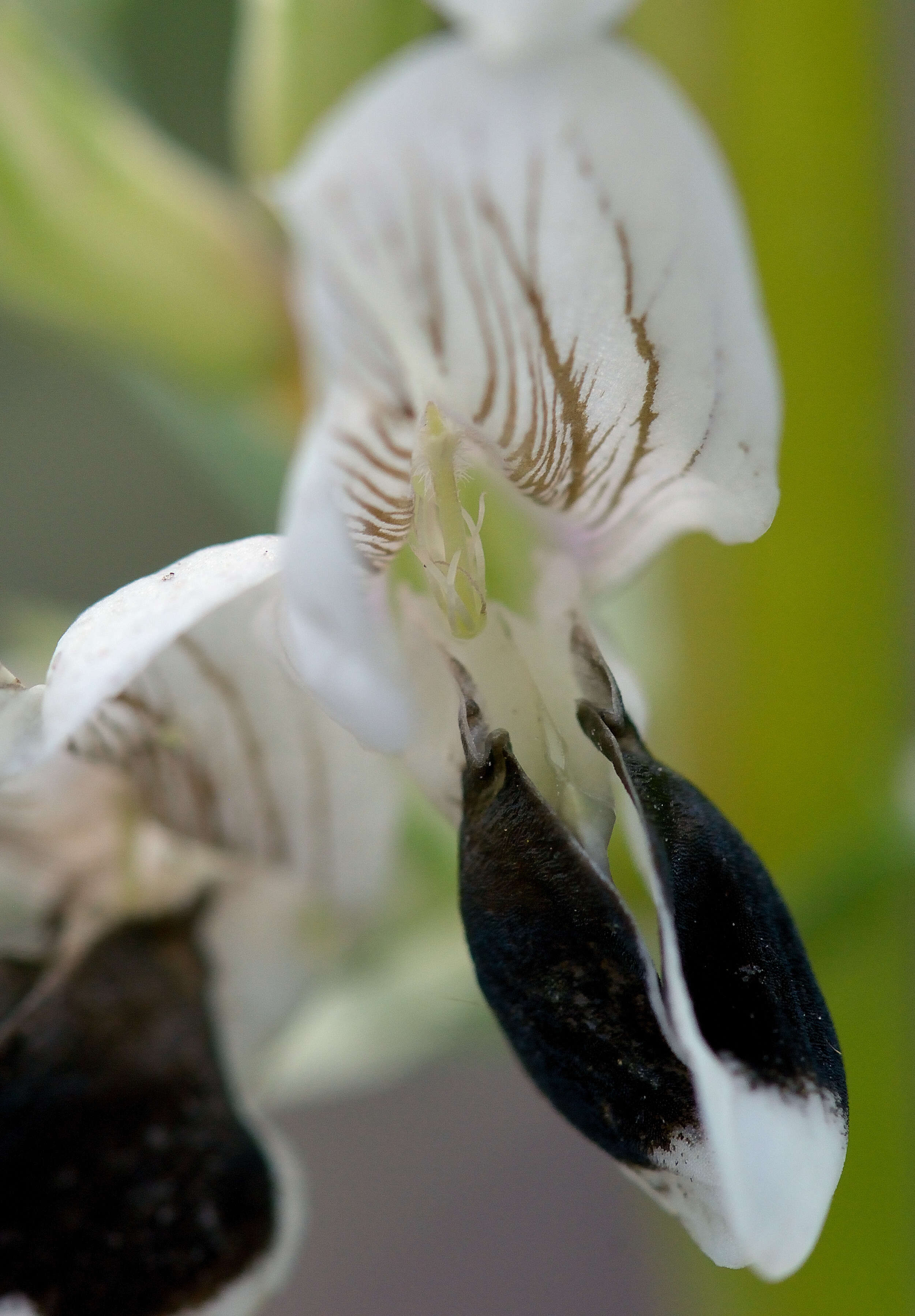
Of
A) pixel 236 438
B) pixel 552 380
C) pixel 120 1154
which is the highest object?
pixel 552 380

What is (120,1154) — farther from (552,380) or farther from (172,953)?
(552,380)

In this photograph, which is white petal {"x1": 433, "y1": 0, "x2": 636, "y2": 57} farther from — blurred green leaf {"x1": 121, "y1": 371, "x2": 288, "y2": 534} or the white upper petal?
blurred green leaf {"x1": 121, "y1": 371, "x2": 288, "y2": 534}

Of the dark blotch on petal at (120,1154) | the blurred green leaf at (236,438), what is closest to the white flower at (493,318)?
the dark blotch on petal at (120,1154)

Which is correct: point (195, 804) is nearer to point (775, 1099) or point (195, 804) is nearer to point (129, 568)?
point (775, 1099)

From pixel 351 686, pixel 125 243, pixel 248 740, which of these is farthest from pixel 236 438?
pixel 351 686

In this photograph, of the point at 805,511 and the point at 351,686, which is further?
the point at 805,511

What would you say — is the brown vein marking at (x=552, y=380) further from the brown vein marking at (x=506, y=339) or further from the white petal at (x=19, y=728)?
the white petal at (x=19, y=728)

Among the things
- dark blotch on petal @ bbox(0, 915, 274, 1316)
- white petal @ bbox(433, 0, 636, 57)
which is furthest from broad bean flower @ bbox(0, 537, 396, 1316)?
white petal @ bbox(433, 0, 636, 57)
